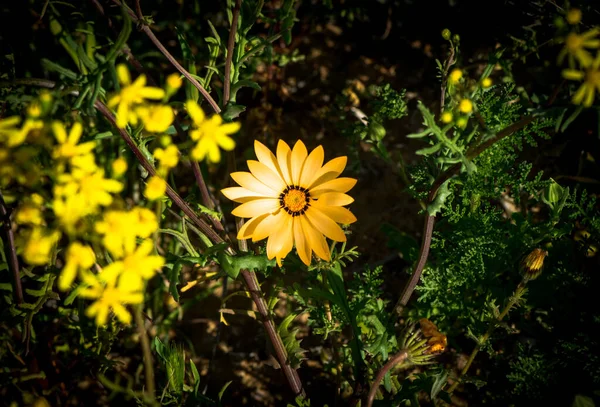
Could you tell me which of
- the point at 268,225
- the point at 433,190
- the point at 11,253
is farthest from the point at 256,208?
the point at 11,253

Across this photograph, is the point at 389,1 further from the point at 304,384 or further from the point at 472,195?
the point at 304,384

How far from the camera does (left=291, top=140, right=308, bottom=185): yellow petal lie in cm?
131

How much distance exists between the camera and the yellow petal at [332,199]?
125 cm

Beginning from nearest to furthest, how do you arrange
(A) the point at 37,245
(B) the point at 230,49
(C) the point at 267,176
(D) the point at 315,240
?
1. (A) the point at 37,245
2. (B) the point at 230,49
3. (D) the point at 315,240
4. (C) the point at 267,176

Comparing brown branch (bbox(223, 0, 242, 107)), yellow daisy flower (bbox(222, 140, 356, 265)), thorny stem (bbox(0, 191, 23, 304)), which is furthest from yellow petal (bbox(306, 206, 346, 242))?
thorny stem (bbox(0, 191, 23, 304))

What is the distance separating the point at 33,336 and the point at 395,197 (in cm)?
169

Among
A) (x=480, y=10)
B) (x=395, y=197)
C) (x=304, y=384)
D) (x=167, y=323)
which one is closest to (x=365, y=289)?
(x=304, y=384)

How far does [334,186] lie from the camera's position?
131 cm

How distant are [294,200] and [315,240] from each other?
199 mm

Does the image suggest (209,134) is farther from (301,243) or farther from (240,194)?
(301,243)

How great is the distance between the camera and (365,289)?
4.90ft

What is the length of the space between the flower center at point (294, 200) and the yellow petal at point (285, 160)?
1.2 inches

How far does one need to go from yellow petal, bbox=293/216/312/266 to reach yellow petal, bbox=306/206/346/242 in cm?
4

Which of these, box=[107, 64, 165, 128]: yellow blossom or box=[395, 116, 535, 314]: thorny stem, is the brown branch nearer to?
box=[107, 64, 165, 128]: yellow blossom
